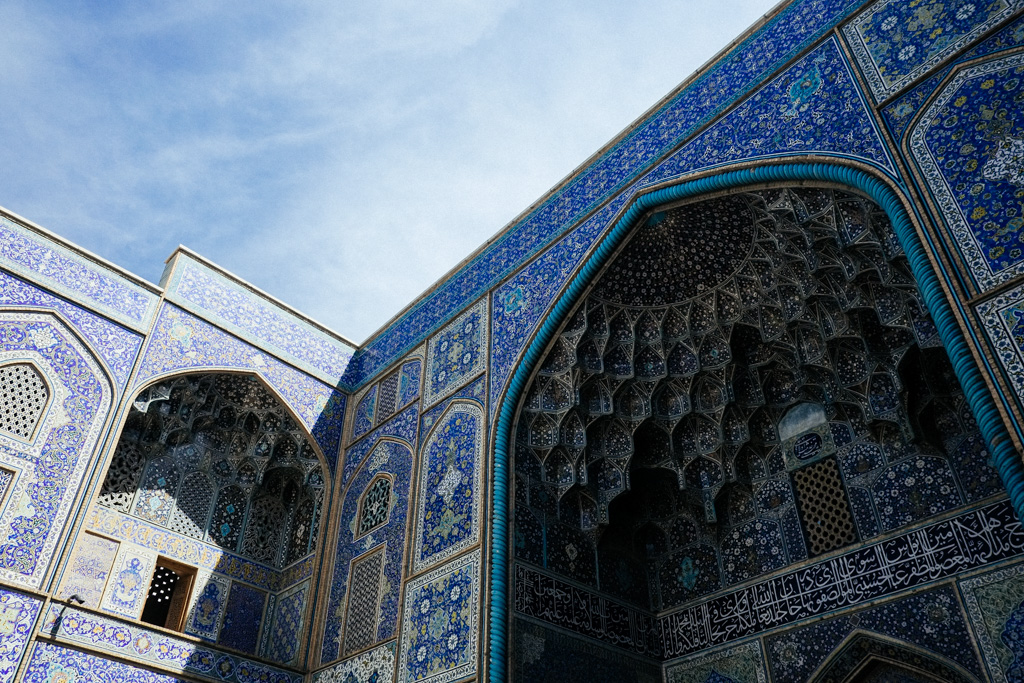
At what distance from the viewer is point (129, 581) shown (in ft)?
23.8

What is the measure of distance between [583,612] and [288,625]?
125 inches

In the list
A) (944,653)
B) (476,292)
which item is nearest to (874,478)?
(944,653)

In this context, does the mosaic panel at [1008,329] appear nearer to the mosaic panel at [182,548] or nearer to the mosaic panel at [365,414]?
the mosaic panel at [365,414]

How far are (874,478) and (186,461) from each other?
6559 millimetres

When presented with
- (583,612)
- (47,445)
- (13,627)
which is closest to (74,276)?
(47,445)

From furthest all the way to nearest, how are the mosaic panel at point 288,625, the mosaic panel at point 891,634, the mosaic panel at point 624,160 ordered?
1. the mosaic panel at point 288,625
2. the mosaic panel at point 624,160
3. the mosaic panel at point 891,634

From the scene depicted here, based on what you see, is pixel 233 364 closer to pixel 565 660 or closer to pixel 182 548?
pixel 182 548

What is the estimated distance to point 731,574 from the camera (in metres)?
6.85

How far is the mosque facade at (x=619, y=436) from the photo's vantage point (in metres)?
5.28

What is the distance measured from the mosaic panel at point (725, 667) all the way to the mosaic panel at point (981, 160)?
367cm

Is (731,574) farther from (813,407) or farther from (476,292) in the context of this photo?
(476,292)

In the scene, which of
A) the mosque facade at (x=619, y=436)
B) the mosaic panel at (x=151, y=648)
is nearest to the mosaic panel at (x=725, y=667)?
the mosque facade at (x=619, y=436)

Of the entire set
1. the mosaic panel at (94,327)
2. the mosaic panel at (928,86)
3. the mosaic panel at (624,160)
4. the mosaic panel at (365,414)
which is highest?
the mosaic panel at (624,160)

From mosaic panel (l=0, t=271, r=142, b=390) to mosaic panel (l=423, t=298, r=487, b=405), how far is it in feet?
9.01
